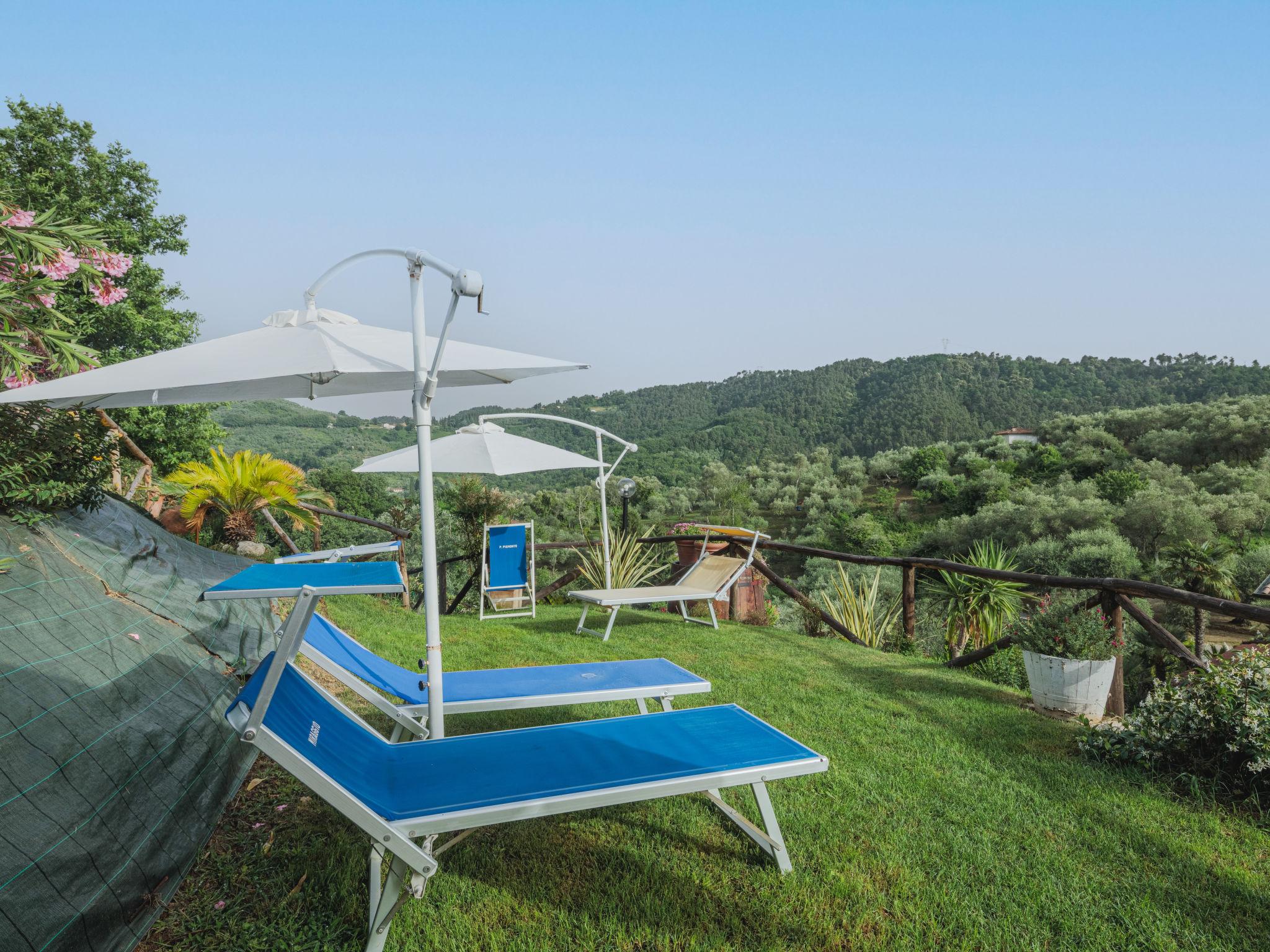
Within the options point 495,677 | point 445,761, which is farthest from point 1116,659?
point 445,761

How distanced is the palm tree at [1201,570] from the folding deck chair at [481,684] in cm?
1794

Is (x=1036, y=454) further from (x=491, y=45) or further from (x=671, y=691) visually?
(x=671, y=691)

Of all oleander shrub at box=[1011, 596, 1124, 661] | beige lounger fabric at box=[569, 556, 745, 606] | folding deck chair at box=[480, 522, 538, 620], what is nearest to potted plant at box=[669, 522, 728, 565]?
beige lounger fabric at box=[569, 556, 745, 606]

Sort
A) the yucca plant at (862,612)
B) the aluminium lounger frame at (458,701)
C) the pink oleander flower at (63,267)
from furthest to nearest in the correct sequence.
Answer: the yucca plant at (862,612) → the pink oleander flower at (63,267) → the aluminium lounger frame at (458,701)

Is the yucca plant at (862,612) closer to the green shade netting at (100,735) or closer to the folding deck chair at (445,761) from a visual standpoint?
the folding deck chair at (445,761)

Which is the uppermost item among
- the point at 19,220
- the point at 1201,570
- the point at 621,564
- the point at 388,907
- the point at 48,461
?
the point at 19,220

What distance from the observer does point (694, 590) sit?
659 centimetres

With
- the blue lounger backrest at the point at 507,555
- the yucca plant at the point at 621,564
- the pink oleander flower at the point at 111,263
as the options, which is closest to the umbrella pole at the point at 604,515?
the yucca plant at the point at 621,564

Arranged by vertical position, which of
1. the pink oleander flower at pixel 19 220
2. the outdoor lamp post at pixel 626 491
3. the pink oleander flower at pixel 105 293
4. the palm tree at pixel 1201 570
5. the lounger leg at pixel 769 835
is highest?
the pink oleander flower at pixel 19 220

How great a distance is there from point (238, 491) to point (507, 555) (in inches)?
109

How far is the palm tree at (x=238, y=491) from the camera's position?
6742 millimetres

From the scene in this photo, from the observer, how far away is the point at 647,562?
853 cm

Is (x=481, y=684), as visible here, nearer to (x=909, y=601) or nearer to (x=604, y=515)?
(x=604, y=515)

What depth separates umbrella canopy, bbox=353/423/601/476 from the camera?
7.48 m
